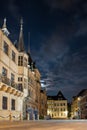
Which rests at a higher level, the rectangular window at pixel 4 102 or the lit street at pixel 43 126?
the rectangular window at pixel 4 102

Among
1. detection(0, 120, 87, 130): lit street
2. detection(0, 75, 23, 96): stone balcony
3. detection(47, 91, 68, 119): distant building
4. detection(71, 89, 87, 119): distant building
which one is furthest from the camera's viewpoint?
detection(47, 91, 68, 119): distant building

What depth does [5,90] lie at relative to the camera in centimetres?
4028

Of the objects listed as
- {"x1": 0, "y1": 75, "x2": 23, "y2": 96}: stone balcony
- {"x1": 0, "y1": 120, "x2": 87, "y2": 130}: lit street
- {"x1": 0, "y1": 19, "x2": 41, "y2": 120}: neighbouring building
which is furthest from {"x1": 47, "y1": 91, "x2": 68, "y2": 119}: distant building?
{"x1": 0, "y1": 120, "x2": 87, "y2": 130}: lit street

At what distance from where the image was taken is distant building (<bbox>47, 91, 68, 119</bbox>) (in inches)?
7008

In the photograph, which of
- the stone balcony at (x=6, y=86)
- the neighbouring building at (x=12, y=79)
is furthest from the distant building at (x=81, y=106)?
the stone balcony at (x=6, y=86)

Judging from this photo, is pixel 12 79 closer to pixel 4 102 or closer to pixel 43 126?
pixel 4 102

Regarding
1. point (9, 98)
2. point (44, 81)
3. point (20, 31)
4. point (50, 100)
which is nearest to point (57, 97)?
point (50, 100)

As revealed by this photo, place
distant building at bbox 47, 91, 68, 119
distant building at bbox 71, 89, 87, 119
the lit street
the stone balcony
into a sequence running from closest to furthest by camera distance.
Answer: the lit street, the stone balcony, distant building at bbox 71, 89, 87, 119, distant building at bbox 47, 91, 68, 119

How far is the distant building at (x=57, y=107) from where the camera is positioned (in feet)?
584

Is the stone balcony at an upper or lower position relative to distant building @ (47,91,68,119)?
upper

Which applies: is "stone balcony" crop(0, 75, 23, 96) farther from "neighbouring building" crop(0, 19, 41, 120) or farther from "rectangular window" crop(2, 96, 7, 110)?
"rectangular window" crop(2, 96, 7, 110)

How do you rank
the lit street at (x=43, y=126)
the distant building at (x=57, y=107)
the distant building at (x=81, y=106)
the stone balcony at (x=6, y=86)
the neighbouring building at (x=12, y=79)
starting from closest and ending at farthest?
the lit street at (x=43, y=126), the stone balcony at (x=6, y=86), the neighbouring building at (x=12, y=79), the distant building at (x=81, y=106), the distant building at (x=57, y=107)

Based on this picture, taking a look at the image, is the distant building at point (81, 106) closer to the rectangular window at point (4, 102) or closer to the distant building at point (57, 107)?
the distant building at point (57, 107)

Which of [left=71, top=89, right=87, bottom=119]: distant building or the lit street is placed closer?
the lit street
